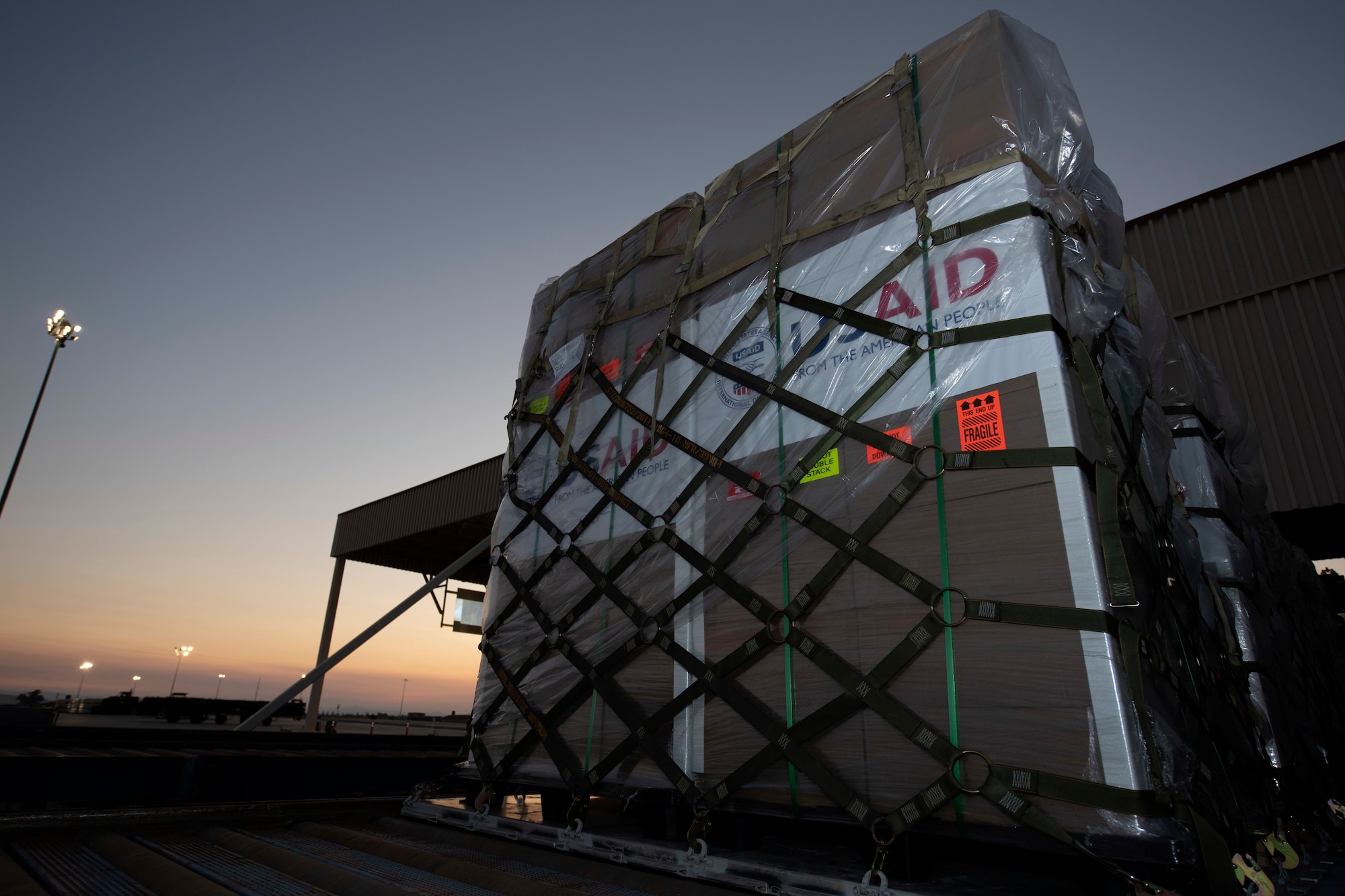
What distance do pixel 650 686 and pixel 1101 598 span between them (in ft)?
6.46

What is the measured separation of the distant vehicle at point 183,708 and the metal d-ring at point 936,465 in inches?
1219

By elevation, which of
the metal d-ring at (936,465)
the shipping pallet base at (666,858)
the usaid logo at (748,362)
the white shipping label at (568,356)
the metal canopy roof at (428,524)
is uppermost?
the metal canopy roof at (428,524)

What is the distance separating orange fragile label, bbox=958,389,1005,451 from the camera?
2717mm

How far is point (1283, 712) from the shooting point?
4.61 metres

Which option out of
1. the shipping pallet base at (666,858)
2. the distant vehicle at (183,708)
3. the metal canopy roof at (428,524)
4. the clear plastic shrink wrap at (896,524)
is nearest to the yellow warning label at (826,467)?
the clear plastic shrink wrap at (896,524)

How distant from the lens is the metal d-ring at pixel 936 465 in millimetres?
2754

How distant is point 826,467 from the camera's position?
3.12 metres

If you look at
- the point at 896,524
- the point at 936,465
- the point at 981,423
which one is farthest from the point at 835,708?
the point at 981,423

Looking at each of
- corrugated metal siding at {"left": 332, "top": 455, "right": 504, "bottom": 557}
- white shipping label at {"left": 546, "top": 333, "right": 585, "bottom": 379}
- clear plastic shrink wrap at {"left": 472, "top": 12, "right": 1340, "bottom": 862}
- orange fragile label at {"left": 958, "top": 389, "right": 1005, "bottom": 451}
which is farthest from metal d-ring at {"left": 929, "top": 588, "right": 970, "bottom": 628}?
corrugated metal siding at {"left": 332, "top": 455, "right": 504, "bottom": 557}

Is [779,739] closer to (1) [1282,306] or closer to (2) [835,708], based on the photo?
(2) [835,708]

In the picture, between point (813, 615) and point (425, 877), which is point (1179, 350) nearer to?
point (813, 615)

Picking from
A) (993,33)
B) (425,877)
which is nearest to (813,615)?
(425,877)

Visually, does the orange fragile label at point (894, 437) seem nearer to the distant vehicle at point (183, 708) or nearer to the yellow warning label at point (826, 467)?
the yellow warning label at point (826, 467)

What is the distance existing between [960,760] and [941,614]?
1.59 ft
